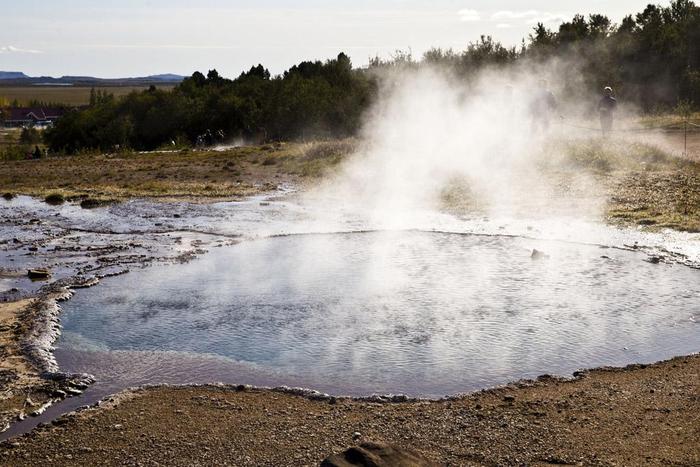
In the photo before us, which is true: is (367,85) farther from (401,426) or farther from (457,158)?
(401,426)

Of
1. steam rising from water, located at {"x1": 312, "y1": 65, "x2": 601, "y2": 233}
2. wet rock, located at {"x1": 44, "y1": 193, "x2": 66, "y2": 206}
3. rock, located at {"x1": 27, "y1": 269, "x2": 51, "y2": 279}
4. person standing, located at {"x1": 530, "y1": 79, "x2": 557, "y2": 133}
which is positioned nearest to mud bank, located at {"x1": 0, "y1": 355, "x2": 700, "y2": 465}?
rock, located at {"x1": 27, "y1": 269, "x2": 51, "y2": 279}

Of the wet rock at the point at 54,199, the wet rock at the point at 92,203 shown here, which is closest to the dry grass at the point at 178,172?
the wet rock at the point at 54,199

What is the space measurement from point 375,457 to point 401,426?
1.22 metres

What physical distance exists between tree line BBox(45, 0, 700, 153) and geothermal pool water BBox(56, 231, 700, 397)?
847 inches

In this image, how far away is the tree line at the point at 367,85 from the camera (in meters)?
33.5

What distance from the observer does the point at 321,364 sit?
7.41 m

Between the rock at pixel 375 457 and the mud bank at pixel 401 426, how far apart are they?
1.83ft

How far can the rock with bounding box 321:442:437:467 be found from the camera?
471 cm

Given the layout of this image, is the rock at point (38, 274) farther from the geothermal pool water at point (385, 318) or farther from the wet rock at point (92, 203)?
the wet rock at point (92, 203)

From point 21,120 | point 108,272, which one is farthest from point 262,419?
point 21,120

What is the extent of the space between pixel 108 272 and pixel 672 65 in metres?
29.3

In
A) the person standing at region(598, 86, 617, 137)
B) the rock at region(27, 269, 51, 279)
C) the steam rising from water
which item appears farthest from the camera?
the person standing at region(598, 86, 617, 137)

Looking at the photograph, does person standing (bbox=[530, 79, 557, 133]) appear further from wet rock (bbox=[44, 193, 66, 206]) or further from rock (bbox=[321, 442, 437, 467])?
rock (bbox=[321, 442, 437, 467])

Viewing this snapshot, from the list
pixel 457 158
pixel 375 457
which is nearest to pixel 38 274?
pixel 375 457
